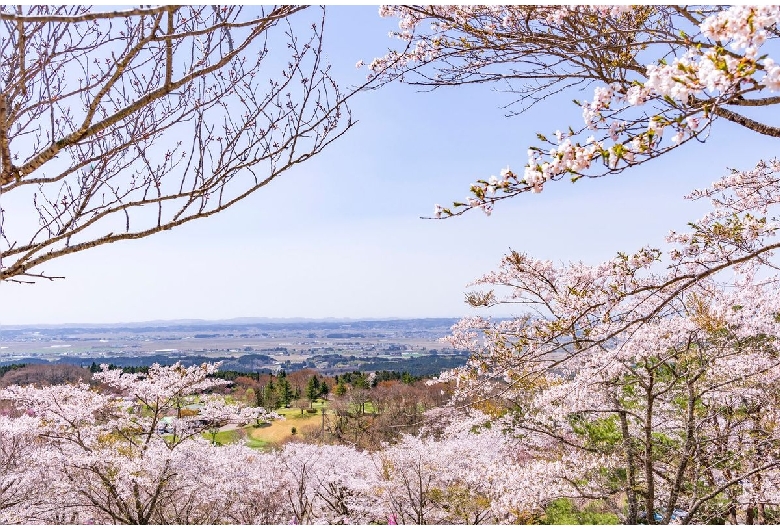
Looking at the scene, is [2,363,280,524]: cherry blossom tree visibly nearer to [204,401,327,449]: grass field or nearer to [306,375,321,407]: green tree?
[204,401,327,449]: grass field

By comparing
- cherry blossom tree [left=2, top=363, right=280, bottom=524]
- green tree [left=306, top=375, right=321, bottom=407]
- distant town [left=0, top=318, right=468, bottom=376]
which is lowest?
distant town [left=0, top=318, right=468, bottom=376]

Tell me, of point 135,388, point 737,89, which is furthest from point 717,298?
point 135,388

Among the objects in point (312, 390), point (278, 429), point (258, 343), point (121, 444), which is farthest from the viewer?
point (258, 343)

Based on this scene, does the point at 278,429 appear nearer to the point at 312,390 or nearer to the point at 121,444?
the point at 312,390

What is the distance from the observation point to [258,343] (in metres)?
59.6

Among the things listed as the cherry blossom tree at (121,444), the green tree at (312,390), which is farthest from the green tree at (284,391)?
the cherry blossom tree at (121,444)

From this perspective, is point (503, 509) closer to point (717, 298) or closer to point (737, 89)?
point (717, 298)

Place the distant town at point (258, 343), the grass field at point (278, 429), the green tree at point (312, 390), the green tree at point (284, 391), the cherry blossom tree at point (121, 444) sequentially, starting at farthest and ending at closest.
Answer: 1. the distant town at point (258, 343)
2. the green tree at point (284, 391)
3. the green tree at point (312, 390)
4. the grass field at point (278, 429)
5. the cherry blossom tree at point (121, 444)

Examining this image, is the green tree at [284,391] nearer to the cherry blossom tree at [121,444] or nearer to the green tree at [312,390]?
the green tree at [312,390]

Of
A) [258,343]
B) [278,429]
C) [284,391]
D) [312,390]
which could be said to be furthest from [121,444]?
[258,343]

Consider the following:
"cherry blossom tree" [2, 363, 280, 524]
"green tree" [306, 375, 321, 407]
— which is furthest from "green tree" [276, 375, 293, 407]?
"cherry blossom tree" [2, 363, 280, 524]

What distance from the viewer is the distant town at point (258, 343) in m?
30.1

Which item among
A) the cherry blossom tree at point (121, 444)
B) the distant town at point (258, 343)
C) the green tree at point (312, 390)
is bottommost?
the distant town at point (258, 343)

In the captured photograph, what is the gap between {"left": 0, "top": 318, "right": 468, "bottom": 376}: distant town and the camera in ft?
98.8
